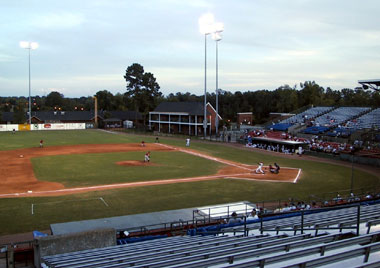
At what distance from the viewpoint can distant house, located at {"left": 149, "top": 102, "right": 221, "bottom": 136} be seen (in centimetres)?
7631

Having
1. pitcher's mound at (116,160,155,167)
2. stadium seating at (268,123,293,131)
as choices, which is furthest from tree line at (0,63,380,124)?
pitcher's mound at (116,160,155,167)

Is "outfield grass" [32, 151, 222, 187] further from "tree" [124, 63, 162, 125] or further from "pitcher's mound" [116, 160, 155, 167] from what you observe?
"tree" [124, 63, 162, 125]

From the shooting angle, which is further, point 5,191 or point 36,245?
point 5,191

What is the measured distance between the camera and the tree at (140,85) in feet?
298

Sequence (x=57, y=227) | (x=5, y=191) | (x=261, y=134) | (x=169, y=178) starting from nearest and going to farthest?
(x=57, y=227) → (x=5, y=191) → (x=169, y=178) → (x=261, y=134)

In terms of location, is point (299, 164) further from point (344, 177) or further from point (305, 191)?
point (305, 191)

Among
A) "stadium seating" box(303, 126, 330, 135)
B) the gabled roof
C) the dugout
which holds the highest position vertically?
the gabled roof

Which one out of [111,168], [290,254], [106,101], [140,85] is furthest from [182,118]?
[290,254]

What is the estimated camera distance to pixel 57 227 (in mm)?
14906

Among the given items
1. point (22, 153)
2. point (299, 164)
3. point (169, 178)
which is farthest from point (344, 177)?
point (22, 153)

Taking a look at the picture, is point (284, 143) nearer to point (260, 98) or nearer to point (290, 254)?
point (290, 254)

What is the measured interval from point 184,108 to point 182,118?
2651 millimetres

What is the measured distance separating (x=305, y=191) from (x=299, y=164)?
12.3 metres

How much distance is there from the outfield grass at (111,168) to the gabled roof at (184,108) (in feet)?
113
